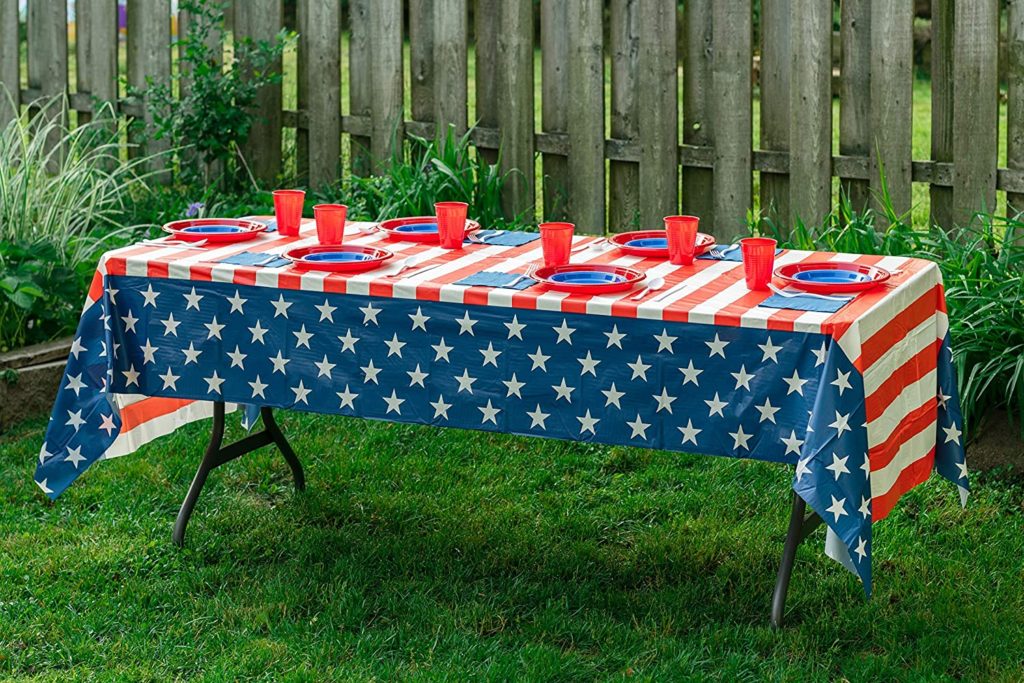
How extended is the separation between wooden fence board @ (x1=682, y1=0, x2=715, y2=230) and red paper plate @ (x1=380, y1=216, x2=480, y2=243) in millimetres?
1897

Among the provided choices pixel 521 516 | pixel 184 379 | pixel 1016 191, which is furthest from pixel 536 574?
pixel 1016 191

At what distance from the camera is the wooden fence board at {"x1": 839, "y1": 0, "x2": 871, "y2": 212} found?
5527 mm

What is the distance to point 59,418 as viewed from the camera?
4.08m

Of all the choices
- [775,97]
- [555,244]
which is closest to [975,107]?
[775,97]

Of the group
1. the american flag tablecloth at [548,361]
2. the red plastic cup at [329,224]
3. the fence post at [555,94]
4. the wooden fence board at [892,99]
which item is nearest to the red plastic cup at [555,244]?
the american flag tablecloth at [548,361]

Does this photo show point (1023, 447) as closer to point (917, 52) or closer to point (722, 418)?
point (722, 418)

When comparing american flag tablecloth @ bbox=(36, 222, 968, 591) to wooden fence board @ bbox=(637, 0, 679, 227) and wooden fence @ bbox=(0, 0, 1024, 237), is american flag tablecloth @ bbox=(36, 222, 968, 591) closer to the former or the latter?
wooden fence @ bbox=(0, 0, 1024, 237)

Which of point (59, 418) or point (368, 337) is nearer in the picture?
point (368, 337)

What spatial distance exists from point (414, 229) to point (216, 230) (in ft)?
1.95

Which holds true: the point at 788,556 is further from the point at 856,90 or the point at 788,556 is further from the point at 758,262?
the point at 856,90

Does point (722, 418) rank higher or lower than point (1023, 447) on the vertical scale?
higher

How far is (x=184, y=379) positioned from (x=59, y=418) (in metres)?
0.41

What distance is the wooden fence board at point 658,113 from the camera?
19.4 feet

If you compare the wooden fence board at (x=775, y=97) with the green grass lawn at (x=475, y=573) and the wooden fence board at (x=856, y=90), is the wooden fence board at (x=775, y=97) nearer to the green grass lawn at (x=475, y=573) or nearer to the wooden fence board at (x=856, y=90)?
the wooden fence board at (x=856, y=90)
